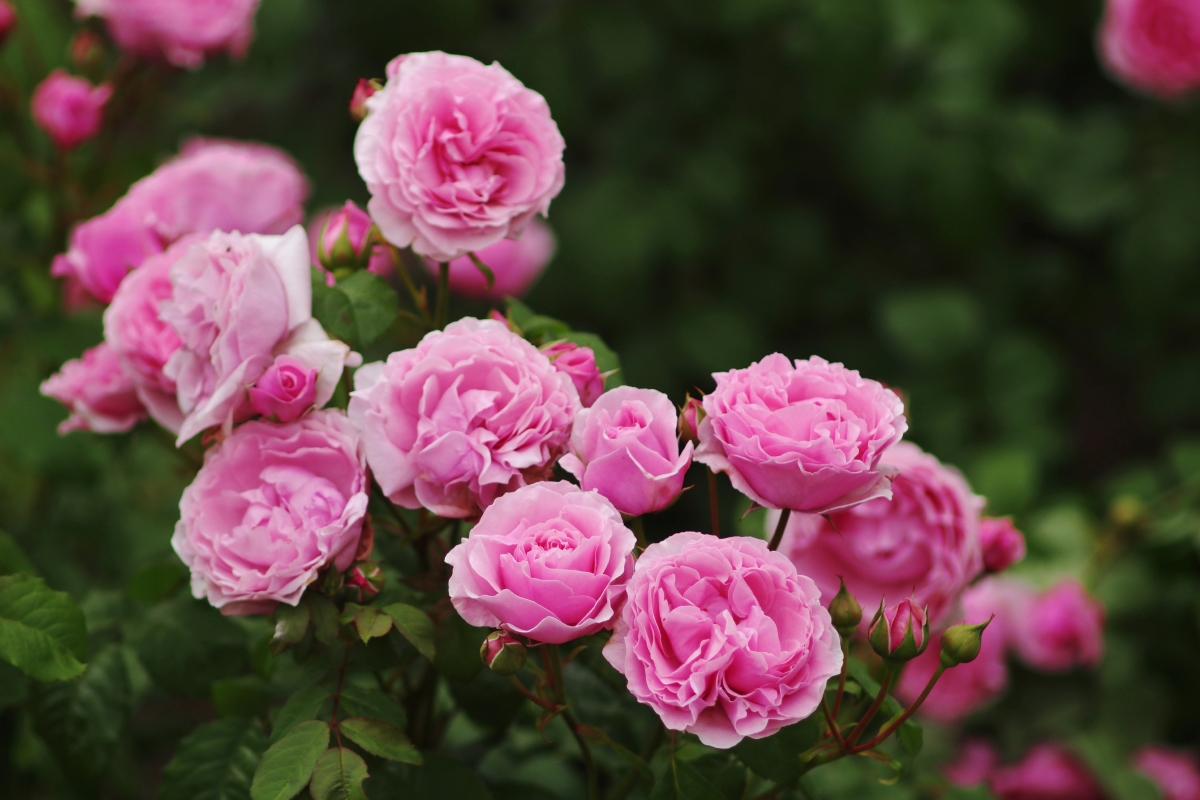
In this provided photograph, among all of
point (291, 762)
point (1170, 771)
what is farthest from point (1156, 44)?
point (291, 762)

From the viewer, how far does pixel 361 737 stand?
21.4 inches

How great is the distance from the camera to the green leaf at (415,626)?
0.55 m

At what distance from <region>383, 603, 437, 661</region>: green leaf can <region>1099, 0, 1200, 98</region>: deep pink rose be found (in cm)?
142

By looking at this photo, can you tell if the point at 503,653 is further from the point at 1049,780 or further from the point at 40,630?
the point at 1049,780

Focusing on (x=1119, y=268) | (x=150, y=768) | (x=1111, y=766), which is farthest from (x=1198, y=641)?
(x=150, y=768)

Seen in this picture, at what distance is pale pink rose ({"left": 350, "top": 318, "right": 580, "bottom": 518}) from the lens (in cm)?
54

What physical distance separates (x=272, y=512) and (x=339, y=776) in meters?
0.14

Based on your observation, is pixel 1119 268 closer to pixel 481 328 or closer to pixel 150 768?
pixel 481 328

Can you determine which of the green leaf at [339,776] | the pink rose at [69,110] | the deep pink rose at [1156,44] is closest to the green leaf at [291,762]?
the green leaf at [339,776]

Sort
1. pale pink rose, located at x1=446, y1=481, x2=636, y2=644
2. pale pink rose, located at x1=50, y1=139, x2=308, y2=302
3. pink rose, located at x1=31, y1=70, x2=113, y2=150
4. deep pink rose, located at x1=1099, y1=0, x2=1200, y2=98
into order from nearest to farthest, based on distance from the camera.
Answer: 1. pale pink rose, located at x1=446, y1=481, x2=636, y2=644
2. pale pink rose, located at x1=50, y1=139, x2=308, y2=302
3. pink rose, located at x1=31, y1=70, x2=113, y2=150
4. deep pink rose, located at x1=1099, y1=0, x2=1200, y2=98

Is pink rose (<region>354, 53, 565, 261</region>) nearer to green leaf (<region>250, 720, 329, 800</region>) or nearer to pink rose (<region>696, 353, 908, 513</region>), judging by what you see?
pink rose (<region>696, 353, 908, 513</region>)

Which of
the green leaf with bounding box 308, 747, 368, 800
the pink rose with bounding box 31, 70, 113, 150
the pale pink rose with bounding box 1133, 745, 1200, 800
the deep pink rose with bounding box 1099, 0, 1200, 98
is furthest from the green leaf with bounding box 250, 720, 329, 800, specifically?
the deep pink rose with bounding box 1099, 0, 1200, 98

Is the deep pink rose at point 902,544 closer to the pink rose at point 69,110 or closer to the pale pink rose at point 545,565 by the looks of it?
the pale pink rose at point 545,565

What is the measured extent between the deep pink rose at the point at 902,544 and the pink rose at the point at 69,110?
0.75 m
